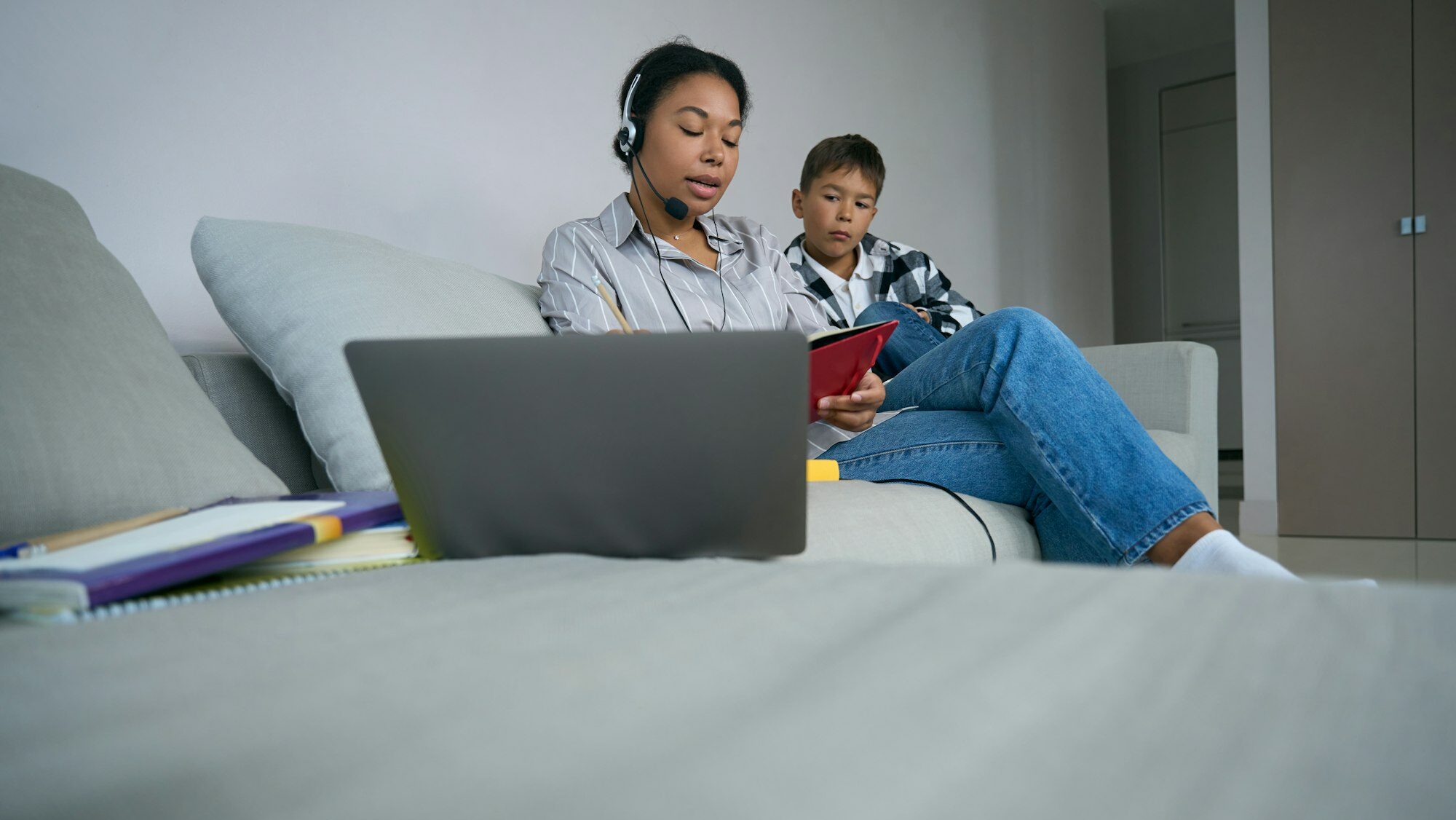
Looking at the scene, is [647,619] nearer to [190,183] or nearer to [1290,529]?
[190,183]

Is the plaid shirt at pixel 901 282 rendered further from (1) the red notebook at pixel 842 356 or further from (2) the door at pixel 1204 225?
(2) the door at pixel 1204 225

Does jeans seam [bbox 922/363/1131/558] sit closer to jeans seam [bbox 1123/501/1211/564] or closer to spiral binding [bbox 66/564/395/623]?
jeans seam [bbox 1123/501/1211/564]

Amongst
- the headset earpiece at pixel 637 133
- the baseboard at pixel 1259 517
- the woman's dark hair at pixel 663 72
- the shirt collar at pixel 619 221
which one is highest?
the woman's dark hair at pixel 663 72

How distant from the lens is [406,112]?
1764 millimetres

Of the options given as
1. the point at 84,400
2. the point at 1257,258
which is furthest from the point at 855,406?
the point at 1257,258

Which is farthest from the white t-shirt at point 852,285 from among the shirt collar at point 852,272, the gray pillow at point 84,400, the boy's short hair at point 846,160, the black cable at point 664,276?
the gray pillow at point 84,400

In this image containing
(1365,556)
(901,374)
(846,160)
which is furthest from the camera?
(1365,556)

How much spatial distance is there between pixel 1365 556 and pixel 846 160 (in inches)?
90.4

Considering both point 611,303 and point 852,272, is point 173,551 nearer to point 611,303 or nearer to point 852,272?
point 611,303

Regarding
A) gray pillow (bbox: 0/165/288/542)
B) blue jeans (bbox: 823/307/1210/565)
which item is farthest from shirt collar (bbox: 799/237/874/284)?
gray pillow (bbox: 0/165/288/542)

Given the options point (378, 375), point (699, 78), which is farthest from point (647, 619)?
point (699, 78)

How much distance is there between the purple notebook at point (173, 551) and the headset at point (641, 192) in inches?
35.7

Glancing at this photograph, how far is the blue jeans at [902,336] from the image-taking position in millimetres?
1817

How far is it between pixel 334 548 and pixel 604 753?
0.47 m
